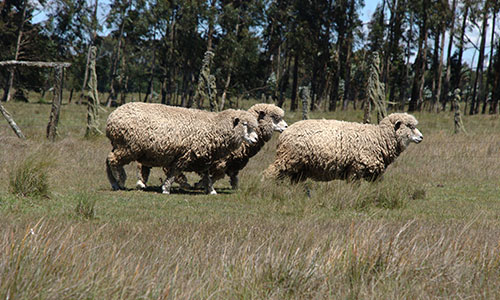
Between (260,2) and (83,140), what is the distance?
28.7m

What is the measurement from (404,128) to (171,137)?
454cm

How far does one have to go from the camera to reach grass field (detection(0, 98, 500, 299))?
11.6 feet

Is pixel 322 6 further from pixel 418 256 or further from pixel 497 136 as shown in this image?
pixel 418 256

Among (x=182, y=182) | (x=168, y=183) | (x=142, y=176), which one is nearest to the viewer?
(x=168, y=183)

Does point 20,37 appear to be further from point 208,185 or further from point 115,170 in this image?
point 208,185

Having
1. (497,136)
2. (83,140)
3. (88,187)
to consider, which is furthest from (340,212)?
(497,136)

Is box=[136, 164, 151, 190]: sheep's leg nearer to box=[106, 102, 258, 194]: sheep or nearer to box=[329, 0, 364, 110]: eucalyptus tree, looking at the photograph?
box=[106, 102, 258, 194]: sheep

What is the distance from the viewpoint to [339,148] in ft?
32.5

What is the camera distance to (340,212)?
8.20m

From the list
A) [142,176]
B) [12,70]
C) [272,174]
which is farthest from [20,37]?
[272,174]

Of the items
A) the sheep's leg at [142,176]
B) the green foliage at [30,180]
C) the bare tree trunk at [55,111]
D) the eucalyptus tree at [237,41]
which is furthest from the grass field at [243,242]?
the eucalyptus tree at [237,41]

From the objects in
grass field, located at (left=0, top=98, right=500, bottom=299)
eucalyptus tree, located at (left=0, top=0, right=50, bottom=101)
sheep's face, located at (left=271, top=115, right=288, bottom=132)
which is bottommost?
grass field, located at (left=0, top=98, right=500, bottom=299)

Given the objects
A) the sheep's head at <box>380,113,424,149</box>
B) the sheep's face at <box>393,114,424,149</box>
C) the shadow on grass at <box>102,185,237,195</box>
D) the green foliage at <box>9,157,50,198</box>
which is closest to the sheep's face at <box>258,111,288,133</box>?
the shadow on grass at <box>102,185,237,195</box>

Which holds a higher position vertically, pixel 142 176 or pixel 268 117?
pixel 268 117
